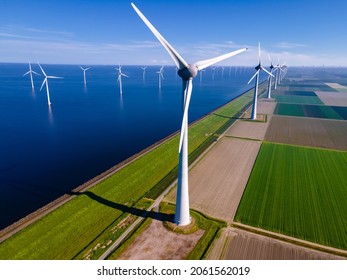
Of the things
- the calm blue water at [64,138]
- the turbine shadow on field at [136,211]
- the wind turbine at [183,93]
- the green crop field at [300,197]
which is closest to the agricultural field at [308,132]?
the green crop field at [300,197]

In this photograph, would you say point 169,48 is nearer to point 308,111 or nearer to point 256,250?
point 256,250

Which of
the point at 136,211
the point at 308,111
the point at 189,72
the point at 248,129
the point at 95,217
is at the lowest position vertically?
the point at 95,217

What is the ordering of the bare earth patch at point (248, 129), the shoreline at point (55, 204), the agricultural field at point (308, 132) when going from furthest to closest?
the bare earth patch at point (248, 129)
the agricultural field at point (308, 132)
the shoreline at point (55, 204)

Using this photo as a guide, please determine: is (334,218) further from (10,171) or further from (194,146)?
(10,171)

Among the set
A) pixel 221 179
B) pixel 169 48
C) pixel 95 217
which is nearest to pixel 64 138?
pixel 95 217

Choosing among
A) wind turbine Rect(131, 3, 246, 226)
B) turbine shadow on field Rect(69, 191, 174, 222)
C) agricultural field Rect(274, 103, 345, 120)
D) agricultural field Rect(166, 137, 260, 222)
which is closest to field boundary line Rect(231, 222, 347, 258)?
agricultural field Rect(166, 137, 260, 222)

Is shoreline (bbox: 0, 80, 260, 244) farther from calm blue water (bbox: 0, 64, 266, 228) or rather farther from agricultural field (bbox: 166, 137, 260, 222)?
agricultural field (bbox: 166, 137, 260, 222)

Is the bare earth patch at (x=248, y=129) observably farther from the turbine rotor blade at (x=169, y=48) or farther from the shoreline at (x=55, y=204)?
the turbine rotor blade at (x=169, y=48)
